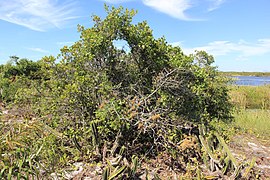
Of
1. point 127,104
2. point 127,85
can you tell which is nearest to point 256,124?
point 127,85

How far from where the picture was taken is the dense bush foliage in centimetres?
377

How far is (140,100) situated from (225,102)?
1744mm

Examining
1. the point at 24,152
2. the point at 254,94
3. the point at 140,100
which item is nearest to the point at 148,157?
the point at 140,100

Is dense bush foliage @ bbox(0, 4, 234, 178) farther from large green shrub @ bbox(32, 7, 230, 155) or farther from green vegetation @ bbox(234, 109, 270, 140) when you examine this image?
green vegetation @ bbox(234, 109, 270, 140)

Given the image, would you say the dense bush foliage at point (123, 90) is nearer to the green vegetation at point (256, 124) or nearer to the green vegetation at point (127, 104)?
the green vegetation at point (127, 104)

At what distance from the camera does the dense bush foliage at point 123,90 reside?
148 inches

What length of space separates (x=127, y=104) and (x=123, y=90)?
1.05ft

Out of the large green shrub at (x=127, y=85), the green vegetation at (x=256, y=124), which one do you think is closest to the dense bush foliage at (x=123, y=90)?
the large green shrub at (x=127, y=85)

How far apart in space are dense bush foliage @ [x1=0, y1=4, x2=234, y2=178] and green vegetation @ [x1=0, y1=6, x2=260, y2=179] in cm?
1

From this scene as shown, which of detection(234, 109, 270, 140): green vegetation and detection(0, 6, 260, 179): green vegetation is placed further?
detection(234, 109, 270, 140): green vegetation

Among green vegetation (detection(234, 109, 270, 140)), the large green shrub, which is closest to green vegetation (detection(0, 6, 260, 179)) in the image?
the large green shrub

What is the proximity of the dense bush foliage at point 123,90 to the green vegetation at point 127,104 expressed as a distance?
0.01 meters

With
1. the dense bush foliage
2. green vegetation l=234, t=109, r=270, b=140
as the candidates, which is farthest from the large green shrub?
green vegetation l=234, t=109, r=270, b=140

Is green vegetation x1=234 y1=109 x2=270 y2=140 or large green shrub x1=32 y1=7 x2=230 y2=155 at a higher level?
large green shrub x1=32 y1=7 x2=230 y2=155
